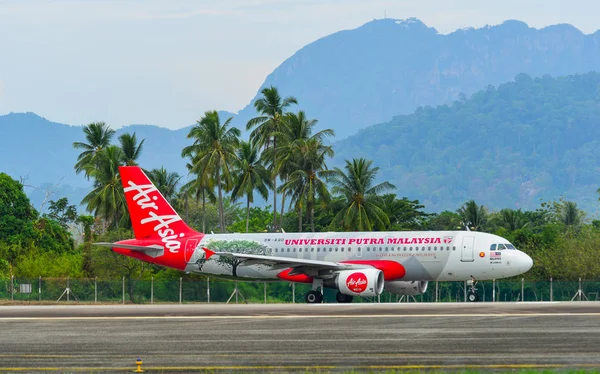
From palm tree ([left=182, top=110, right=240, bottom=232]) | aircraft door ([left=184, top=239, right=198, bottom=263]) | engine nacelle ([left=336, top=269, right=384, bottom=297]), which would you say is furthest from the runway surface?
palm tree ([left=182, top=110, right=240, bottom=232])

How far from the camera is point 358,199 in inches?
3327

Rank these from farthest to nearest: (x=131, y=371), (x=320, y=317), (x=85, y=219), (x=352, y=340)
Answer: (x=85, y=219)
(x=320, y=317)
(x=352, y=340)
(x=131, y=371)

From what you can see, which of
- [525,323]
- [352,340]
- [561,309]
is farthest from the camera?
[561,309]

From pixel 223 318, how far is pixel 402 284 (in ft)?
61.1

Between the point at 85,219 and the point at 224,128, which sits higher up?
the point at 224,128

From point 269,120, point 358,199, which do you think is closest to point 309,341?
point 358,199

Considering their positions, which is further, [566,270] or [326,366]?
[566,270]

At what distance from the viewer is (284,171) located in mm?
94312

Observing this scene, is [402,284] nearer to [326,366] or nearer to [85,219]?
[326,366]

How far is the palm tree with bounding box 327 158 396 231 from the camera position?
273 ft

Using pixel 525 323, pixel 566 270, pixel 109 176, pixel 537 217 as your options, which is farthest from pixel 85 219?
pixel 525 323

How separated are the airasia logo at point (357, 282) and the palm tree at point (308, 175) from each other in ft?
133

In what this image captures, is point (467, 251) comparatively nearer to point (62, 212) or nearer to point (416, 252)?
point (416, 252)

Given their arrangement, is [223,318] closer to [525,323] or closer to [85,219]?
[525,323]
